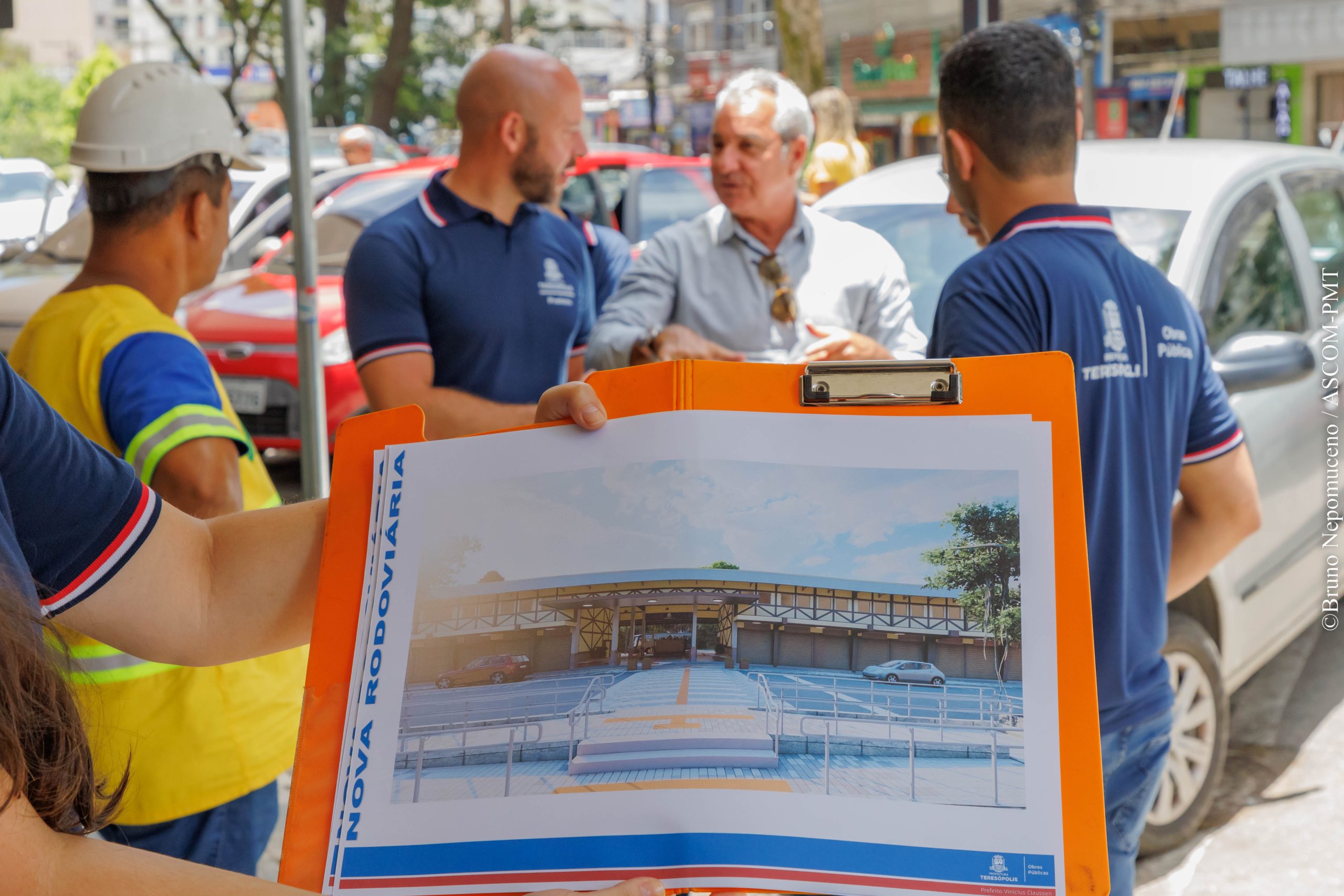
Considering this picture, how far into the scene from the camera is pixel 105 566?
1.29m

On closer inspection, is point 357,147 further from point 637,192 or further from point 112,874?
point 112,874

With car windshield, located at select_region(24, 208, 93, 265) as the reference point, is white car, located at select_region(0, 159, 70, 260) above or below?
above

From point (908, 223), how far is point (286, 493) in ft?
16.0

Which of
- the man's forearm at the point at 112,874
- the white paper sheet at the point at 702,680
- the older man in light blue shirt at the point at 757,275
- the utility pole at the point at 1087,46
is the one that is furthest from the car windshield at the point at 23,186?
the utility pole at the point at 1087,46

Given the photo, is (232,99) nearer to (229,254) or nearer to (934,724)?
(229,254)

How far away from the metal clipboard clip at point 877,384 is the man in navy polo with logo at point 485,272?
1756 mm

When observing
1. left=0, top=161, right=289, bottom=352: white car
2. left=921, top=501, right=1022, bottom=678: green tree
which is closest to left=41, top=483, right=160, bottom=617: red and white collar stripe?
left=921, top=501, right=1022, bottom=678: green tree

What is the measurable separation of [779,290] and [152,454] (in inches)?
60.4

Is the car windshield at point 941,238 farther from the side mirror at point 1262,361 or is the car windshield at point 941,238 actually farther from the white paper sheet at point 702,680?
the white paper sheet at point 702,680

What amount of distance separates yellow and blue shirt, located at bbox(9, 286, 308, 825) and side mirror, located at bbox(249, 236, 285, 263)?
6795 millimetres

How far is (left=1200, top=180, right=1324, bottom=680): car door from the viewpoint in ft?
11.7

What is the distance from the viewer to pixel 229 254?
9.27 m

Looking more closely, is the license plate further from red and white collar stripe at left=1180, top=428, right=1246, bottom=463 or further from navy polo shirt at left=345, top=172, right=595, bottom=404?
red and white collar stripe at left=1180, top=428, right=1246, bottom=463

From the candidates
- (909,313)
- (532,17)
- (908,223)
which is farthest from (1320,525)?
(532,17)
